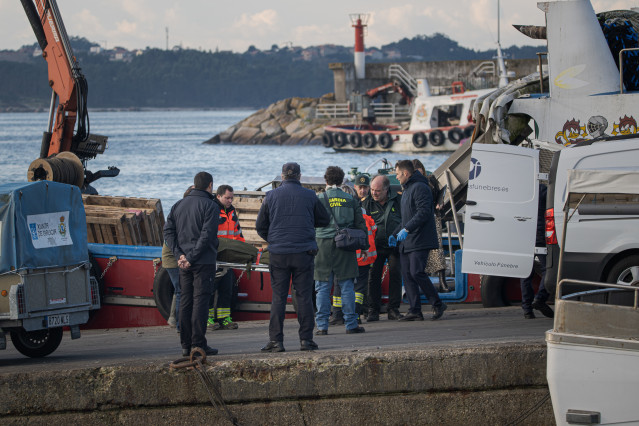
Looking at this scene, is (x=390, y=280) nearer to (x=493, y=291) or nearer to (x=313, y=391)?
(x=493, y=291)

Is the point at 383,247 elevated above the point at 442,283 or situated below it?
above

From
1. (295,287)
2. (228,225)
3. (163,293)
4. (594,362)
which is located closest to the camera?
(594,362)

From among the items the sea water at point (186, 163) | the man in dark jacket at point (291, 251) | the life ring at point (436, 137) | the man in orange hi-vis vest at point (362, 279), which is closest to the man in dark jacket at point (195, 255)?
the man in dark jacket at point (291, 251)

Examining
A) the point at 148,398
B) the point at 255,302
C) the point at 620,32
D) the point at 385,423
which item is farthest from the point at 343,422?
the point at 620,32

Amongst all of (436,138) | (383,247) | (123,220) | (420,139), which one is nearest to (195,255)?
(383,247)

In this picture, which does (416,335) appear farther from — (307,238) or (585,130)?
(585,130)

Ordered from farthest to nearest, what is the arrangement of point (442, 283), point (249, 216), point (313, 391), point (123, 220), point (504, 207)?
point (249, 216), point (123, 220), point (442, 283), point (504, 207), point (313, 391)

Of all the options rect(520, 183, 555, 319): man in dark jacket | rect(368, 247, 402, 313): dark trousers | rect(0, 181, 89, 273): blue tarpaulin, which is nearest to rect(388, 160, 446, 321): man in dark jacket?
rect(368, 247, 402, 313): dark trousers

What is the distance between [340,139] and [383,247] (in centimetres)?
5124

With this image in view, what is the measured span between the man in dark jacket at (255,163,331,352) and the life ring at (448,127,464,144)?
4477cm

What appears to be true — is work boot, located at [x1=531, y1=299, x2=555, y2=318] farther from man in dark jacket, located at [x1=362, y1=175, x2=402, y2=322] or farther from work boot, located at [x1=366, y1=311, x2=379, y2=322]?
work boot, located at [x1=366, y1=311, x2=379, y2=322]

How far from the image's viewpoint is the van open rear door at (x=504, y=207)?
32.9 ft

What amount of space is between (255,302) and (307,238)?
12.5ft

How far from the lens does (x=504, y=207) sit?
10.1 metres
